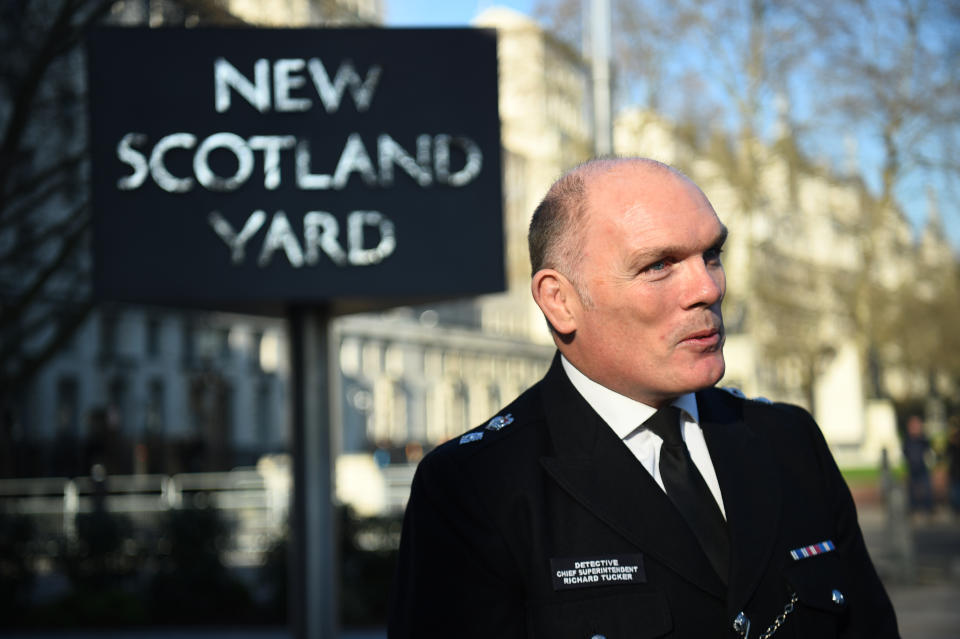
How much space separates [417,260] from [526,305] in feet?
298

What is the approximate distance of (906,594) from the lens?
14336 millimetres

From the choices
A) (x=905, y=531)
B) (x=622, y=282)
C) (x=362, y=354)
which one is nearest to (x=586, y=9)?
(x=905, y=531)

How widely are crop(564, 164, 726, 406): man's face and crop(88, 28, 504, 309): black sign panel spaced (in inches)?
190

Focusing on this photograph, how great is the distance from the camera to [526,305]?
98.1 metres

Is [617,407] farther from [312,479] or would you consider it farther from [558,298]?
[312,479]

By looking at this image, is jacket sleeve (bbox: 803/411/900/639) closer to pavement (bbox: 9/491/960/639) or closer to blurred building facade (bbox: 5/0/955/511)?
blurred building facade (bbox: 5/0/955/511)

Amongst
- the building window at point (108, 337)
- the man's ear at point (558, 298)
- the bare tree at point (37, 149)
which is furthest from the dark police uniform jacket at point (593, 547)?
the building window at point (108, 337)

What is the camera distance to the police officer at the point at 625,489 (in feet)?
7.25

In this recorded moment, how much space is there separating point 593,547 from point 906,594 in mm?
13079

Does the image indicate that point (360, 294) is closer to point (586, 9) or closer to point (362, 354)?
point (586, 9)

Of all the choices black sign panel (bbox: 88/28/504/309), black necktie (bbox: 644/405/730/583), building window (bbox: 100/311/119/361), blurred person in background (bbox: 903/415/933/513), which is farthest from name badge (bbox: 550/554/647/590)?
building window (bbox: 100/311/119/361)

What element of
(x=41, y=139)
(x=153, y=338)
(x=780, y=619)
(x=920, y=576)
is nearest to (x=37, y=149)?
(x=41, y=139)

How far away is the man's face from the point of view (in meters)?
2.29

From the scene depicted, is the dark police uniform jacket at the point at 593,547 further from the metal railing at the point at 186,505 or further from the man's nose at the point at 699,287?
the metal railing at the point at 186,505
